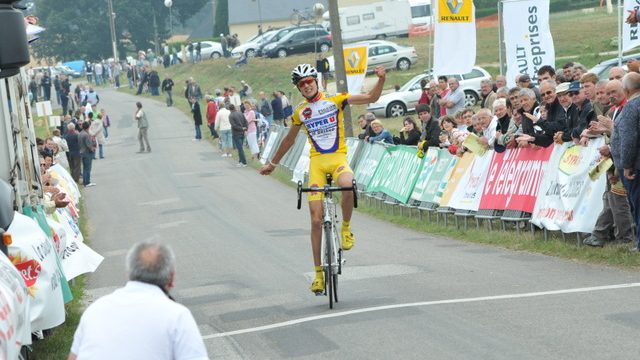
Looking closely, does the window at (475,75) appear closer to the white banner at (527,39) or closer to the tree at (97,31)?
the white banner at (527,39)

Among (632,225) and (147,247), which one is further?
(632,225)

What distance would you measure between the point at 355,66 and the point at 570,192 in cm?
1604

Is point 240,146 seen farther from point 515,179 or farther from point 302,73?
point 302,73

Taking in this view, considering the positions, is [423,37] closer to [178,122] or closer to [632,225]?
[178,122]

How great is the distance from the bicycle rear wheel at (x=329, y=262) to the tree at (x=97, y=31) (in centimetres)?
11072

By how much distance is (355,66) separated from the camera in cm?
3062

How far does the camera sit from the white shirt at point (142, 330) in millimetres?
5309

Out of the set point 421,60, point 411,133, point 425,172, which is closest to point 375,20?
point 421,60

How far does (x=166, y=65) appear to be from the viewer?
92.1 meters

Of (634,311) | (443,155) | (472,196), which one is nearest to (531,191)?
(472,196)

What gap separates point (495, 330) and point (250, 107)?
31113mm

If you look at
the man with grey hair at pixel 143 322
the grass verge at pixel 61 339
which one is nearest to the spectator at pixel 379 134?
the grass verge at pixel 61 339

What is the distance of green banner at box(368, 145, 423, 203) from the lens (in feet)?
69.7

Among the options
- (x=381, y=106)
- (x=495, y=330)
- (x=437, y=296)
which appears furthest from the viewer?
(x=381, y=106)
